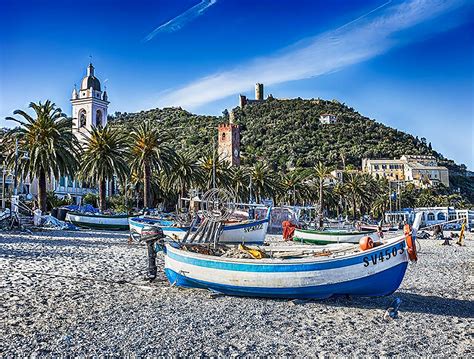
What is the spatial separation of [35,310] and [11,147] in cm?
2979

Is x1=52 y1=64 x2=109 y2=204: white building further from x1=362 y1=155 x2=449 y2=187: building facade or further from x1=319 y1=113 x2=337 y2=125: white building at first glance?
x1=319 y1=113 x2=337 y2=125: white building

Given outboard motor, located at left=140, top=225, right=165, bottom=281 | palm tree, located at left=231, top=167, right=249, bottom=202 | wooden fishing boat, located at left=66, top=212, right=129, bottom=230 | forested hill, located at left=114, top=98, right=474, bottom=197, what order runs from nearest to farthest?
outboard motor, located at left=140, top=225, right=165, bottom=281
wooden fishing boat, located at left=66, top=212, right=129, bottom=230
palm tree, located at left=231, top=167, right=249, bottom=202
forested hill, located at left=114, top=98, right=474, bottom=197

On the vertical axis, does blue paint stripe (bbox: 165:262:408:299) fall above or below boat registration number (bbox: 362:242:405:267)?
below

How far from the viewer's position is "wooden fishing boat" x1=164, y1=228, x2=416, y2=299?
11758 millimetres

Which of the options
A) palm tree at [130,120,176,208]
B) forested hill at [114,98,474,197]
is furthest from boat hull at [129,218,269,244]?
forested hill at [114,98,474,197]

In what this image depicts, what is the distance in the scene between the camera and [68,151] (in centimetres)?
3541

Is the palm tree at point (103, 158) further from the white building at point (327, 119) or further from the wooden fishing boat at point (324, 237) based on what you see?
the white building at point (327, 119)

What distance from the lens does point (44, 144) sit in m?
33.8

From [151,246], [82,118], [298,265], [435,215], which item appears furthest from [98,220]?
[435,215]

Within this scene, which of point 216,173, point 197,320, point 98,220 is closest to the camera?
point 197,320

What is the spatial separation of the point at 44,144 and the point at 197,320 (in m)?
27.2

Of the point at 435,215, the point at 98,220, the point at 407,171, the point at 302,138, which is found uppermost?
the point at 302,138

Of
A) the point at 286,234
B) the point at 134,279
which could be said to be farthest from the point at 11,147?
the point at 134,279

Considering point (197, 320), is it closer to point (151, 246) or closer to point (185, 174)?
point (151, 246)
